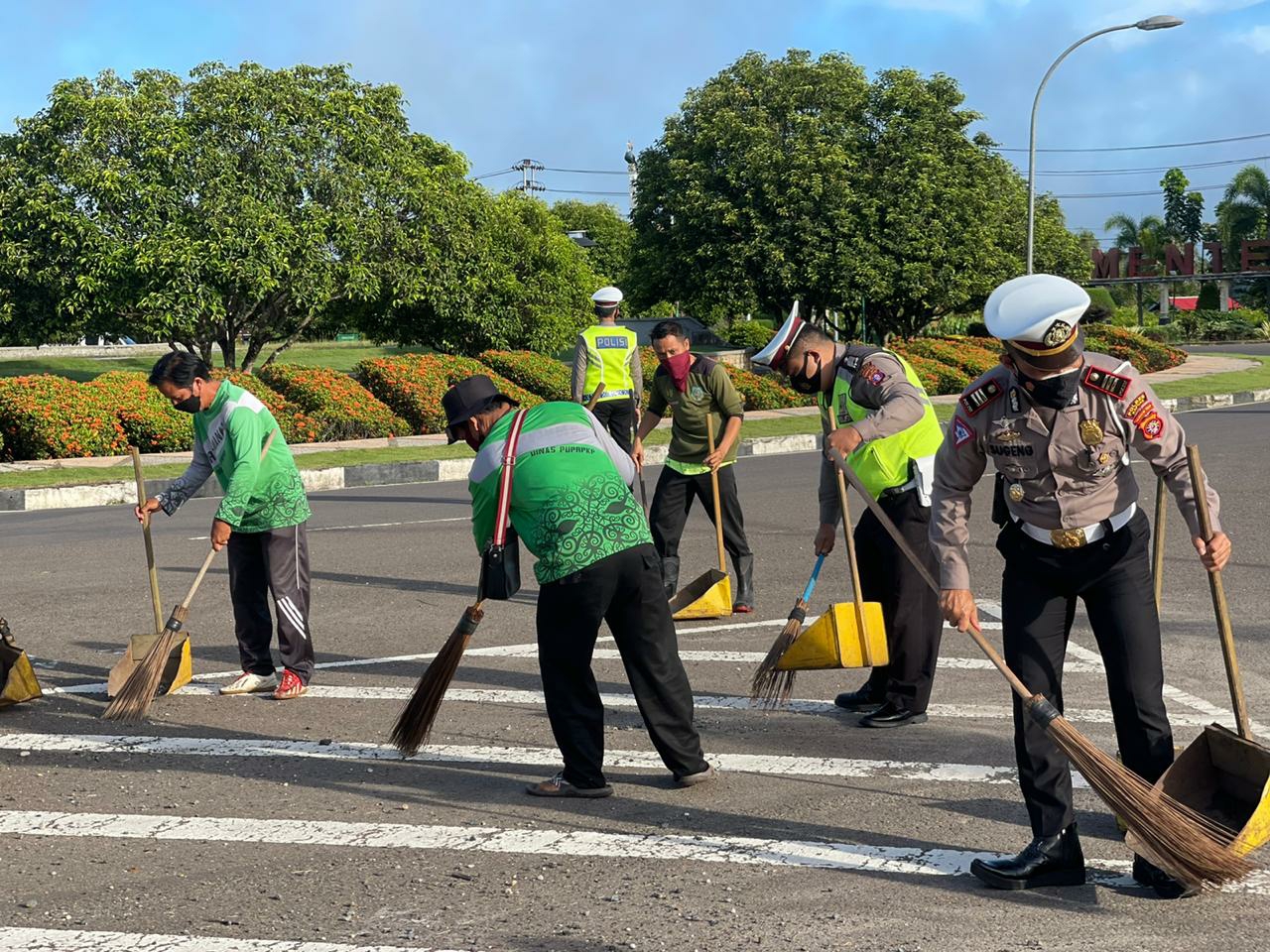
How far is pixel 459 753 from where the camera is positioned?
19.6ft

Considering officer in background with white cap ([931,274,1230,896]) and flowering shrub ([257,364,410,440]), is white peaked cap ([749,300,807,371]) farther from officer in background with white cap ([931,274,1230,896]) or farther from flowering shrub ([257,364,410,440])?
flowering shrub ([257,364,410,440])

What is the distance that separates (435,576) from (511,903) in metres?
6.20

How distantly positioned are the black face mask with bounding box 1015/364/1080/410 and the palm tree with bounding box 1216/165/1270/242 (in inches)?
2841

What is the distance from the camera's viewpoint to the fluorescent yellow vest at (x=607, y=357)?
1102cm

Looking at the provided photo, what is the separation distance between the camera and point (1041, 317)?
3986 millimetres

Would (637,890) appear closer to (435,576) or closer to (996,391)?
(996,391)

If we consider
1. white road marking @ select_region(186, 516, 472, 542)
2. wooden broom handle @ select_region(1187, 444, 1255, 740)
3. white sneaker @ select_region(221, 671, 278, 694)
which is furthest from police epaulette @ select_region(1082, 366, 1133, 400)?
white road marking @ select_region(186, 516, 472, 542)

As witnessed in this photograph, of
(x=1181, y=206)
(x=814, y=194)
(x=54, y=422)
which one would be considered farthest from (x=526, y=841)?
(x=1181, y=206)

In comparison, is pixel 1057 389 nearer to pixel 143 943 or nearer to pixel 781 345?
pixel 781 345

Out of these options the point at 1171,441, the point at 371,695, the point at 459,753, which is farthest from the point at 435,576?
the point at 1171,441

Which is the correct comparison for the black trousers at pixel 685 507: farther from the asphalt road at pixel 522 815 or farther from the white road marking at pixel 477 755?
the white road marking at pixel 477 755

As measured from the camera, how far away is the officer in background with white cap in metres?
4.13

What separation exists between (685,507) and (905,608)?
308 cm

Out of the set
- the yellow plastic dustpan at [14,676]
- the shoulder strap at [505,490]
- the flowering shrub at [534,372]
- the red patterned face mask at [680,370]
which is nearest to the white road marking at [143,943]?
the shoulder strap at [505,490]
